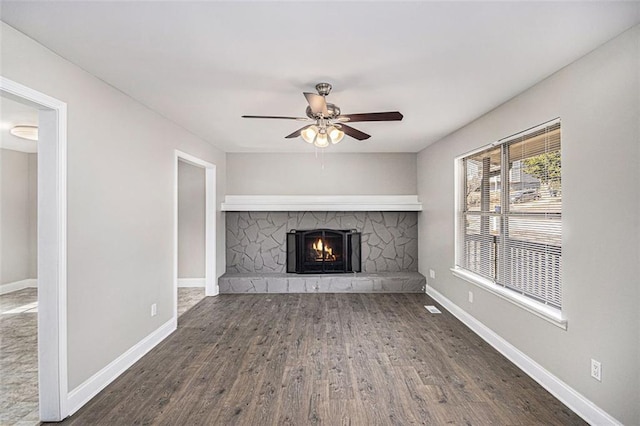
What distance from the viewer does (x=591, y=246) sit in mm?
2375

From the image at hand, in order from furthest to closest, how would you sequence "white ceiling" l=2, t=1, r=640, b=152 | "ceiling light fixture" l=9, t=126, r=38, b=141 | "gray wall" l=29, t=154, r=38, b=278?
"gray wall" l=29, t=154, r=38, b=278 → "ceiling light fixture" l=9, t=126, r=38, b=141 → "white ceiling" l=2, t=1, r=640, b=152

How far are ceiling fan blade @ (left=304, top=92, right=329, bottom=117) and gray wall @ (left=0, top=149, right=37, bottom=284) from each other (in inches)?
247

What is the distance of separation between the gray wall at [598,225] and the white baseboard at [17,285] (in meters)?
7.74

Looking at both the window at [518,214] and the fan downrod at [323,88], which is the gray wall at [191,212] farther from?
the window at [518,214]

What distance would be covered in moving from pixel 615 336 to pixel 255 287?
16.0 feet

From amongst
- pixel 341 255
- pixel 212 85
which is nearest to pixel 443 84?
pixel 212 85

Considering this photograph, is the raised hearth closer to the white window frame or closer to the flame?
the flame

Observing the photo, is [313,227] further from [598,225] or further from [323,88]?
[598,225]

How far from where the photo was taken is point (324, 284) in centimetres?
609

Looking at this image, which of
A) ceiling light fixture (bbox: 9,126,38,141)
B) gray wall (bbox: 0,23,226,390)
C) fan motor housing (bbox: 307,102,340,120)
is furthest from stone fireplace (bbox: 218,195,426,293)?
fan motor housing (bbox: 307,102,340,120)

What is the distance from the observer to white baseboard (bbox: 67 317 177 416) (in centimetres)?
256

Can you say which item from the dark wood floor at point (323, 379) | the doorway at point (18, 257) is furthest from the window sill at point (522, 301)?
the doorway at point (18, 257)

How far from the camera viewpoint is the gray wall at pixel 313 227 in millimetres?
6516

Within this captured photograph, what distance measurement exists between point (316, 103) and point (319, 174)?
378cm
